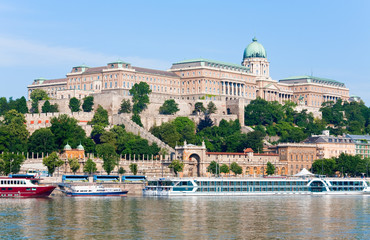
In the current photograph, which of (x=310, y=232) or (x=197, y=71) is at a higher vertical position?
(x=197, y=71)

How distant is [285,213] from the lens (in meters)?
83.2

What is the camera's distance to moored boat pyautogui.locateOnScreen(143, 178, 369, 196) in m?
113

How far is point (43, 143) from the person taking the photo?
445 ft

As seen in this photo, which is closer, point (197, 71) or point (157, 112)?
point (157, 112)

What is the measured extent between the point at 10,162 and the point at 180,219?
48.9 meters

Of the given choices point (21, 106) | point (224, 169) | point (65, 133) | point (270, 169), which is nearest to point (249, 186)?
point (224, 169)

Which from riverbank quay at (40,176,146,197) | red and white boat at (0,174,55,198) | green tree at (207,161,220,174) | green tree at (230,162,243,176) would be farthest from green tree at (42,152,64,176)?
green tree at (230,162,243,176)

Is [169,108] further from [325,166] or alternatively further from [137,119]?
[325,166]

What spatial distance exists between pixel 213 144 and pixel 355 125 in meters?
50.1

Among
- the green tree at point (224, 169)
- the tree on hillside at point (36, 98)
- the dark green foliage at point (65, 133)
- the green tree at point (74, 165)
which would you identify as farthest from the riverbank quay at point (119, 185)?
the tree on hillside at point (36, 98)

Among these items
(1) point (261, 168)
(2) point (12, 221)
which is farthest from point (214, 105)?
(2) point (12, 221)

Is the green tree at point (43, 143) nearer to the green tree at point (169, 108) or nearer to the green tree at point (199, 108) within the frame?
the green tree at point (169, 108)

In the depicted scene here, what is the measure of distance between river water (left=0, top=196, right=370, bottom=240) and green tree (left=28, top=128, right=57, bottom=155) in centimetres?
3397

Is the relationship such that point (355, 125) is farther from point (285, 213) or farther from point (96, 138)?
point (285, 213)
